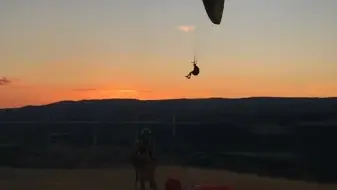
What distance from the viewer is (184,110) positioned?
18.4 metres

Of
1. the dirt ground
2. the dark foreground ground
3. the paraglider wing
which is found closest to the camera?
the paraglider wing

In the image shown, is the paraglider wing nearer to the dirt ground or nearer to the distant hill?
the dirt ground

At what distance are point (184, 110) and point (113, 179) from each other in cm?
542

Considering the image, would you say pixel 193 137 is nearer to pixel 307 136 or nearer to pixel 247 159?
pixel 247 159

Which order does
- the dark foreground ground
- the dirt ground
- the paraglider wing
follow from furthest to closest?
the dark foreground ground
the dirt ground
the paraglider wing

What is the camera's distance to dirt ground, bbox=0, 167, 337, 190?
12312 millimetres

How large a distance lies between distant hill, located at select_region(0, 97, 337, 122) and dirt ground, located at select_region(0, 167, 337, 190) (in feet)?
8.38

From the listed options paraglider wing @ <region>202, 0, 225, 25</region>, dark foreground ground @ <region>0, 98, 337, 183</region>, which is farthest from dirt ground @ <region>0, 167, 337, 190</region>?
paraglider wing @ <region>202, 0, 225, 25</region>

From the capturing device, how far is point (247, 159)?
16.0 metres

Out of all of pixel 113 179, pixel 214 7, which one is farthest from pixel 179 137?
pixel 214 7

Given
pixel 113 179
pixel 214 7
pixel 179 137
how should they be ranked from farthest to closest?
pixel 179 137
pixel 113 179
pixel 214 7

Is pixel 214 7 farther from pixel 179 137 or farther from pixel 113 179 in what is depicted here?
pixel 179 137

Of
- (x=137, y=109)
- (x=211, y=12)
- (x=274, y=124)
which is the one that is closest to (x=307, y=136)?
(x=274, y=124)

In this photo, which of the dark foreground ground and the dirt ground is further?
the dark foreground ground
